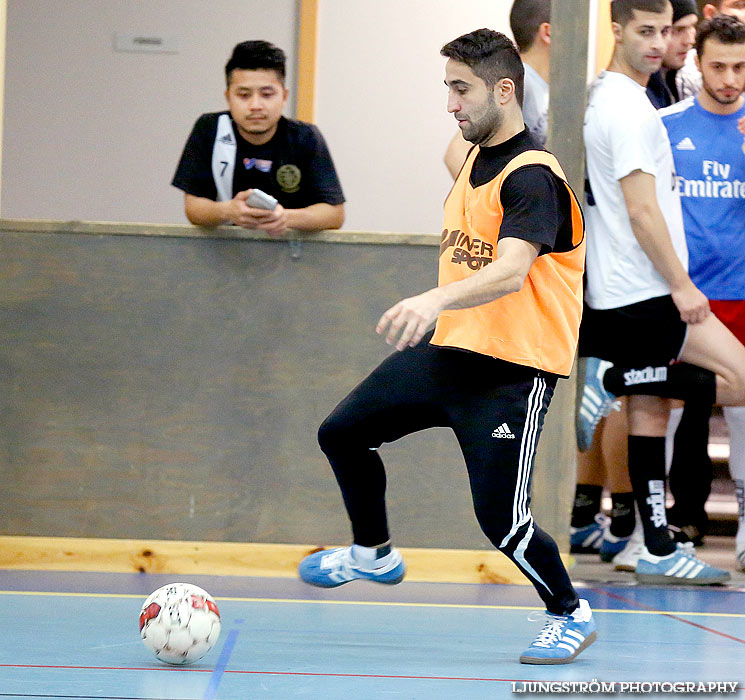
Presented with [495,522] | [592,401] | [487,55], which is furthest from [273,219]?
[495,522]

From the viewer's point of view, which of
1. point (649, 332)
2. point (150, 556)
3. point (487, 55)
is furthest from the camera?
point (649, 332)

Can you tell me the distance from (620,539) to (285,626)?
259 cm

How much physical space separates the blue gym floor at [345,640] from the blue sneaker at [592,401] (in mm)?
765

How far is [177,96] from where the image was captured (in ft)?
27.1

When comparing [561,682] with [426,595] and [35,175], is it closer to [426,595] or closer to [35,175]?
[426,595]

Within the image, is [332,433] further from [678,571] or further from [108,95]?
[108,95]

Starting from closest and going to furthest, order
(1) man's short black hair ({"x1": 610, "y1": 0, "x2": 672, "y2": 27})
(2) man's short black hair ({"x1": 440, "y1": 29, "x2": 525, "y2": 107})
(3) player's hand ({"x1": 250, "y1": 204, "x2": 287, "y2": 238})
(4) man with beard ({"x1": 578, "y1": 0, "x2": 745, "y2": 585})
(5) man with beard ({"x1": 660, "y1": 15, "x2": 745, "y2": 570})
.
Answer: (2) man's short black hair ({"x1": 440, "y1": 29, "x2": 525, "y2": 107}) < (3) player's hand ({"x1": 250, "y1": 204, "x2": 287, "y2": 238}) < (4) man with beard ({"x1": 578, "y1": 0, "x2": 745, "y2": 585}) < (1) man's short black hair ({"x1": 610, "y1": 0, "x2": 672, "y2": 27}) < (5) man with beard ({"x1": 660, "y1": 15, "x2": 745, "y2": 570})

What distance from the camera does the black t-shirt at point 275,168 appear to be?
18.6 feet

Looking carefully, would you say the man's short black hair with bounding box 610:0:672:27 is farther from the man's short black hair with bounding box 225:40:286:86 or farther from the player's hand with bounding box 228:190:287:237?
the player's hand with bounding box 228:190:287:237

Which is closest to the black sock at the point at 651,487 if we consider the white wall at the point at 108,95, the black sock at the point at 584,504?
the black sock at the point at 584,504

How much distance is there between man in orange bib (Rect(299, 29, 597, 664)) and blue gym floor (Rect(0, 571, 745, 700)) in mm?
320

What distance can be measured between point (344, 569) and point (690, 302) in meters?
2.39

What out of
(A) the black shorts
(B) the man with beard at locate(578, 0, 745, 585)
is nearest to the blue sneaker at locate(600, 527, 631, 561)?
(B) the man with beard at locate(578, 0, 745, 585)

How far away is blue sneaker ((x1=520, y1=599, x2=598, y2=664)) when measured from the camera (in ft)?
12.4
